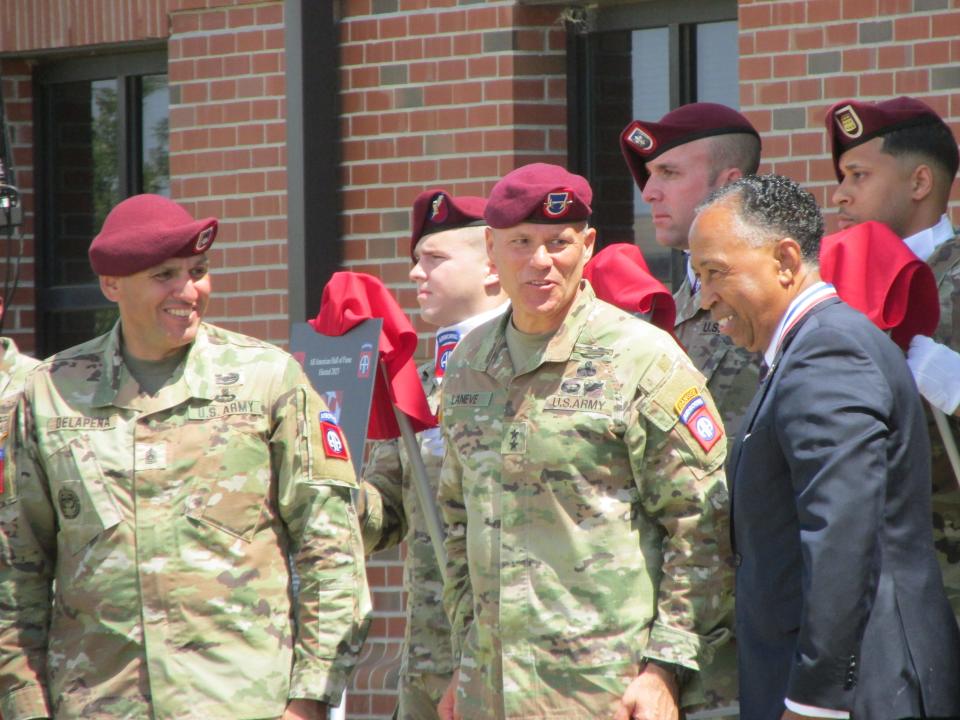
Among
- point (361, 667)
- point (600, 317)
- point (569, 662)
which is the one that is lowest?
point (361, 667)

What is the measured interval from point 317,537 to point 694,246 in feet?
3.89

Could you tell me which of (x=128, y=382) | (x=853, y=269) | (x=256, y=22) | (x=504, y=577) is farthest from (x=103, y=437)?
(x=256, y=22)

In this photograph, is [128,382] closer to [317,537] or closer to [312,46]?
[317,537]

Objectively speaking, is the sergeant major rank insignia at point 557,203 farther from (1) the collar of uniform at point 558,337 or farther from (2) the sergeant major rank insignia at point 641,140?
(2) the sergeant major rank insignia at point 641,140

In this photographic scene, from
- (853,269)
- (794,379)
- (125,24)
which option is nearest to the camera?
(794,379)

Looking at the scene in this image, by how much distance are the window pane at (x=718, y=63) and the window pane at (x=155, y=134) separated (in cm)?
263

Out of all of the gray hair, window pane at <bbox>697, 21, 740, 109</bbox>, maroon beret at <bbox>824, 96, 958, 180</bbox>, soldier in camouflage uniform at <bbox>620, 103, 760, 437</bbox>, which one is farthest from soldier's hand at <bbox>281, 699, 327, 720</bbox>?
window pane at <bbox>697, 21, 740, 109</bbox>

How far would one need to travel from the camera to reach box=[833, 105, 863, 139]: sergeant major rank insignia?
4.77m

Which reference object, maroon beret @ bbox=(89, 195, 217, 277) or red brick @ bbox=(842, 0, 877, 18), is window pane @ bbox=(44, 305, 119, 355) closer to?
red brick @ bbox=(842, 0, 877, 18)

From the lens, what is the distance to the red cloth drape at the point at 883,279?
167 inches

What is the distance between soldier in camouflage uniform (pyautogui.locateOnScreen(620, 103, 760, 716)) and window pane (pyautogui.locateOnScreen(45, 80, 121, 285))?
375 cm

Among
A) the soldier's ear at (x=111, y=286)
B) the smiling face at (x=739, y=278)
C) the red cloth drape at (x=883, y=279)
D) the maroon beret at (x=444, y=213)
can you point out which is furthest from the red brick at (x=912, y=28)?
the soldier's ear at (x=111, y=286)

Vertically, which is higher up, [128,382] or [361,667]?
[128,382]

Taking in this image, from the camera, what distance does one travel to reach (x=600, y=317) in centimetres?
433
